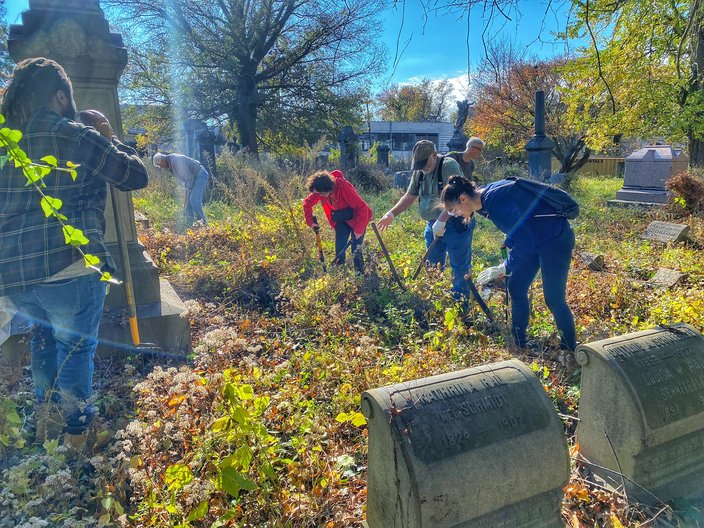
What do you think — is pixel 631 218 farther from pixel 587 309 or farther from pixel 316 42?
pixel 316 42

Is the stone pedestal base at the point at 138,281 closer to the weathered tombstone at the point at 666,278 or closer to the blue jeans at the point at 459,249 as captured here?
the blue jeans at the point at 459,249

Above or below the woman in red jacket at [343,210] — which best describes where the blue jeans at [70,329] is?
below

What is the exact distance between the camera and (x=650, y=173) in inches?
432

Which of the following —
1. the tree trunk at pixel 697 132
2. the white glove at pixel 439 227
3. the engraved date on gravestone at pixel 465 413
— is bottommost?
the engraved date on gravestone at pixel 465 413

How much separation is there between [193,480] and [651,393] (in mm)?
2164

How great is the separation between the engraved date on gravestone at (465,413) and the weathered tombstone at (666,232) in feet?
21.4

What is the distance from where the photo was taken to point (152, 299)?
163 inches

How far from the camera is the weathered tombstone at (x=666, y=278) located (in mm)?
5258

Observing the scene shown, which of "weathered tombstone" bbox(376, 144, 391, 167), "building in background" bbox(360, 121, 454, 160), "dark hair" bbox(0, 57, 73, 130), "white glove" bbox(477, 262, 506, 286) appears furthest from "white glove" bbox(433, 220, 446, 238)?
"building in background" bbox(360, 121, 454, 160)

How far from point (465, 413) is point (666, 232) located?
7053 mm

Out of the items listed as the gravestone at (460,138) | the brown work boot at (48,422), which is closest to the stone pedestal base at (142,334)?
the brown work boot at (48,422)

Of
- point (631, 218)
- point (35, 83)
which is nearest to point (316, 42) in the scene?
point (631, 218)

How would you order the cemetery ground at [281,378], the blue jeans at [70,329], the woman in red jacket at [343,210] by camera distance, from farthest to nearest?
the woman in red jacket at [343,210] → the blue jeans at [70,329] → the cemetery ground at [281,378]

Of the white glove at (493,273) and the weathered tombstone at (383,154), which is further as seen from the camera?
the weathered tombstone at (383,154)
